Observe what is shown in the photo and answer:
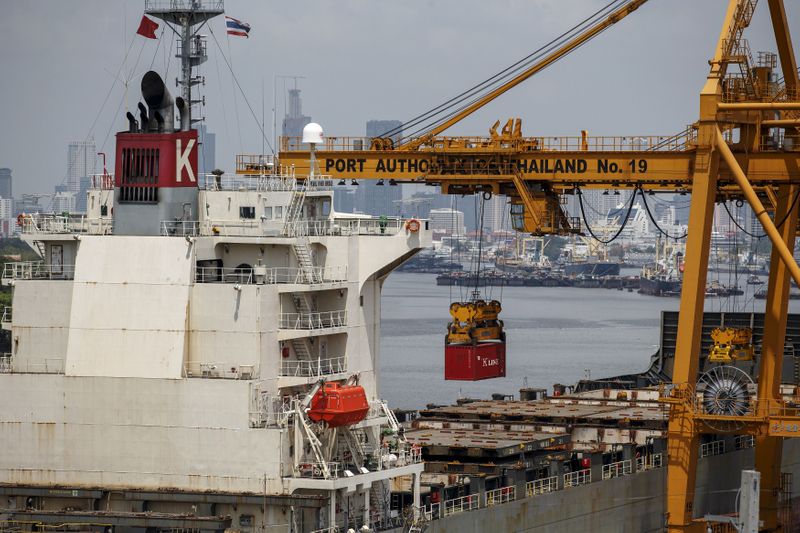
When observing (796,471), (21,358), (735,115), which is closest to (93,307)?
(21,358)

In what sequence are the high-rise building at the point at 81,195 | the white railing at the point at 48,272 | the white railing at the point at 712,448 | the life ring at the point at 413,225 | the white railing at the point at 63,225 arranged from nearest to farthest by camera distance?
the white railing at the point at 48,272
the white railing at the point at 63,225
the life ring at the point at 413,225
the high-rise building at the point at 81,195
the white railing at the point at 712,448

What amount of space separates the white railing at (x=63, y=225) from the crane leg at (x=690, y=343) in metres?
15.1

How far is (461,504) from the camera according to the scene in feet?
121

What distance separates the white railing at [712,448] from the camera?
5016cm

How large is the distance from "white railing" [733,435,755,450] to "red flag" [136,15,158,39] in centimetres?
2582

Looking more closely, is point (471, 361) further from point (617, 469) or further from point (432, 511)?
point (432, 511)

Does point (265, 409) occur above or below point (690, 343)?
below

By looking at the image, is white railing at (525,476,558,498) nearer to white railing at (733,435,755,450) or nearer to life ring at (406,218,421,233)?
life ring at (406,218,421,233)

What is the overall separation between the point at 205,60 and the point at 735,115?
14790mm

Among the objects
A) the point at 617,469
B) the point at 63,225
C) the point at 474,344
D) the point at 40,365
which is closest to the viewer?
the point at 40,365

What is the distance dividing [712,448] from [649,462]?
4.95 metres

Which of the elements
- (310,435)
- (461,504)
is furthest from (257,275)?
(461,504)

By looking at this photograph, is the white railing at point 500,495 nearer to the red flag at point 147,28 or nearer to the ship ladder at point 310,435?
the ship ladder at point 310,435

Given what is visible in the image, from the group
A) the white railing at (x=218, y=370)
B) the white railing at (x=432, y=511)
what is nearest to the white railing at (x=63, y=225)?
the white railing at (x=218, y=370)
